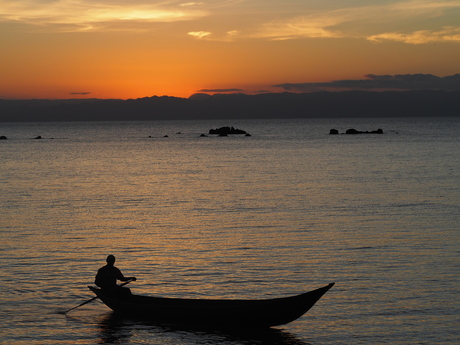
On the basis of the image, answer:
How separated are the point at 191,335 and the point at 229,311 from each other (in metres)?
1.28

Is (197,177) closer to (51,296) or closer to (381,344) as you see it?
(51,296)

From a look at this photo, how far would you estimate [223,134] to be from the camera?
197 metres

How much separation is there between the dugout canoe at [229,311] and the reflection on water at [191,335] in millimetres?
238

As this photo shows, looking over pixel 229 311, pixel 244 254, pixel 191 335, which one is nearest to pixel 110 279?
pixel 191 335

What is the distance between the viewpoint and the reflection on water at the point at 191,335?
53.9 feet

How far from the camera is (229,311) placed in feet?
55.7

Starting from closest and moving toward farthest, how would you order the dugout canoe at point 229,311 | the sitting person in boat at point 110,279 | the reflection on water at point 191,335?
the reflection on water at point 191,335 < the dugout canoe at point 229,311 < the sitting person in boat at point 110,279

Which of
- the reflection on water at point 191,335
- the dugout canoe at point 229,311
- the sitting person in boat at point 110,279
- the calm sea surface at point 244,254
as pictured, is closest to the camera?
the reflection on water at point 191,335

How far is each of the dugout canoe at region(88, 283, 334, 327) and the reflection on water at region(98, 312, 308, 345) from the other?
238 millimetres

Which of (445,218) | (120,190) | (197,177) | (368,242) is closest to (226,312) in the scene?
(368,242)

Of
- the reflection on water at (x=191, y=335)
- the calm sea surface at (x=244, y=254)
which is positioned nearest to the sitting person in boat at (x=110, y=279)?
the calm sea surface at (x=244, y=254)

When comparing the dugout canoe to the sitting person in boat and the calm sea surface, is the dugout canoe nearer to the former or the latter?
the calm sea surface

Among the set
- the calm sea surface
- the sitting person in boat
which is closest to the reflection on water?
the calm sea surface

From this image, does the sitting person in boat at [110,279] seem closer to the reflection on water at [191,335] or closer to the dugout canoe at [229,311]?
the dugout canoe at [229,311]
